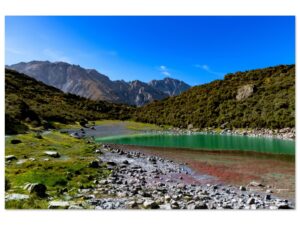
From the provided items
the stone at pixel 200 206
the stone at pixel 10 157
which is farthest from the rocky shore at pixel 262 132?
the stone at pixel 10 157

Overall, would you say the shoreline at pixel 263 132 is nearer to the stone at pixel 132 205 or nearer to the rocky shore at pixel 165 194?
the rocky shore at pixel 165 194

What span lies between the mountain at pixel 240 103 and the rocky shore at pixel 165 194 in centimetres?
3003

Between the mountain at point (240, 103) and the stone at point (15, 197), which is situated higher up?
the mountain at point (240, 103)

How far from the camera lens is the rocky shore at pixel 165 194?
12.2 metres

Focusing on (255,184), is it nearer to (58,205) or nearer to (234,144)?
(58,205)

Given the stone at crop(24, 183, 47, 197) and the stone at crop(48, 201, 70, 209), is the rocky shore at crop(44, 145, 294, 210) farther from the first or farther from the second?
the stone at crop(24, 183, 47, 197)

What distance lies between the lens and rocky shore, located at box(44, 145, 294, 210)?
12.2 metres

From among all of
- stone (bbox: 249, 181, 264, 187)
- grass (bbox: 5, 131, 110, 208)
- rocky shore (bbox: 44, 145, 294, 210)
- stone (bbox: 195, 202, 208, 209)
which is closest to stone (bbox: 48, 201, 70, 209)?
rocky shore (bbox: 44, 145, 294, 210)

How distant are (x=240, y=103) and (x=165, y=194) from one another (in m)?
51.5

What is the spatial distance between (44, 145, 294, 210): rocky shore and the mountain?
98.5ft

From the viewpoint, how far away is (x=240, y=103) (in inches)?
2458

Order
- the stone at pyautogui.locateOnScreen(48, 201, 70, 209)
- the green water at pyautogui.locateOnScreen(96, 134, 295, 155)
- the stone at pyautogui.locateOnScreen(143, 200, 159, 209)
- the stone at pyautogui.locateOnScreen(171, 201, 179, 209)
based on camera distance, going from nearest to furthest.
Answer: the stone at pyautogui.locateOnScreen(48, 201, 70, 209), the stone at pyautogui.locateOnScreen(143, 200, 159, 209), the stone at pyautogui.locateOnScreen(171, 201, 179, 209), the green water at pyautogui.locateOnScreen(96, 134, 295, 155)
